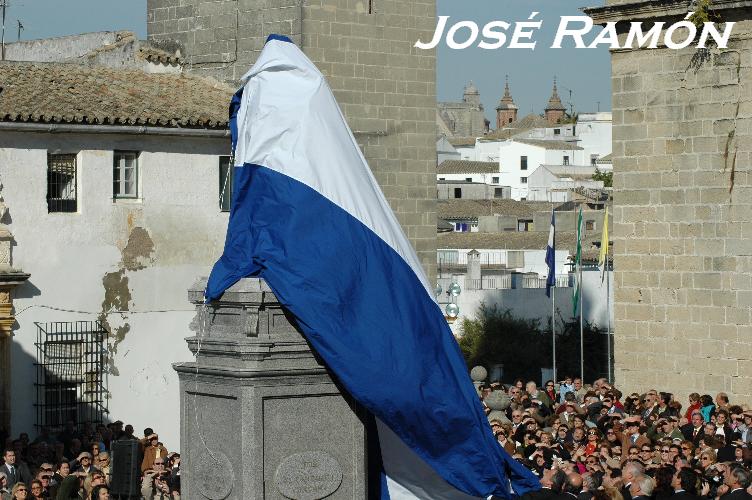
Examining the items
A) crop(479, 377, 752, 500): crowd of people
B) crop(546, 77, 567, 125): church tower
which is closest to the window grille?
crop(479, 377, 752, 500): crowd of people

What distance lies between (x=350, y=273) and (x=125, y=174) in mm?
13319

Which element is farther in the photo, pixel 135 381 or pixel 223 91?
pixel 223 91

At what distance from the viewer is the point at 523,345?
122 ft

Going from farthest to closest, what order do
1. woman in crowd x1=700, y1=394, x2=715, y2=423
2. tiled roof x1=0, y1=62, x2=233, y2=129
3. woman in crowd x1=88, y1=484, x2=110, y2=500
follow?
tiled roof x1=0, y1=62, x2=233, y2=129, woman in crowd x1=700, y1=394, x2=715, y2=423, woman in crowd x1=88, y1=484, x2=110, y2=500

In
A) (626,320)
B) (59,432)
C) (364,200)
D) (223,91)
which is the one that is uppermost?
(223,91)

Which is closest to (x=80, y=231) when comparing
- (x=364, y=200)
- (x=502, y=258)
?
(x=364, y=200)

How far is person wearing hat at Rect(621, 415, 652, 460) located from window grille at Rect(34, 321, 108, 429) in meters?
8.29

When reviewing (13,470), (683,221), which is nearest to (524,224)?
(683,221)

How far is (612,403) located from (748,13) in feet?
15.0

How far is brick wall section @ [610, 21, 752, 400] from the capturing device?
60.3ft

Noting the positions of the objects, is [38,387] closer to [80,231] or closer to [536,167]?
[80,231]

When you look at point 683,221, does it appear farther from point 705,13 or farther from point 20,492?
point 20,492

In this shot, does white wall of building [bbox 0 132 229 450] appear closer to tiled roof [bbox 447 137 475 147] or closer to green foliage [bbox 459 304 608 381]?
green foliage [bbox 459 304 608 381]

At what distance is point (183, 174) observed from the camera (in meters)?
22.7
